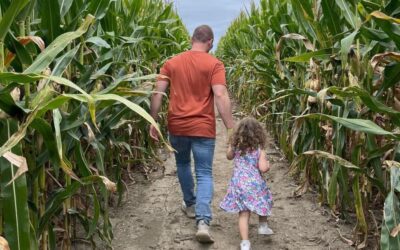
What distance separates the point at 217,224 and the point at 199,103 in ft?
3.28

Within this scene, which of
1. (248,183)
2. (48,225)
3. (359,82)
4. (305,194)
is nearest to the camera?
(48,225)

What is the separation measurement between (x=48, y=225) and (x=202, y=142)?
1.56 m

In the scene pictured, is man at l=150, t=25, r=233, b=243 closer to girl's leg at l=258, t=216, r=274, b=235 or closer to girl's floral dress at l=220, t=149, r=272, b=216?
girl's floral dress at l=220, t=149, r=272, b=216

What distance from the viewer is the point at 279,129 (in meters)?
6.38

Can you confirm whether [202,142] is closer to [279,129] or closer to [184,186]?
[184,186]

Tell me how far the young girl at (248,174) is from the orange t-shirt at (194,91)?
0.28 m

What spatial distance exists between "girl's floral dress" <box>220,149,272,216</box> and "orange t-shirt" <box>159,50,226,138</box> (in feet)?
1.16

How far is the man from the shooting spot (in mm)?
3731

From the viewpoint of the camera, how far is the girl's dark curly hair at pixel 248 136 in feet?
11.7

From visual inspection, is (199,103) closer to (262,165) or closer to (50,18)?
(262,165)

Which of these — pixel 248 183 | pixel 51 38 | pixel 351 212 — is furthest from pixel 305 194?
pixel 51 38

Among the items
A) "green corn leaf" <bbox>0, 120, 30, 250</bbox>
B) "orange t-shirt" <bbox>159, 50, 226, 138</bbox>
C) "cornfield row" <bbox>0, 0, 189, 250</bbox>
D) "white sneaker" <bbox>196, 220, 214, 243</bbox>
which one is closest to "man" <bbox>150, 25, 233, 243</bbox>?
"orange t-shirt" <bbox>159, 50, 226, 138</bbox>

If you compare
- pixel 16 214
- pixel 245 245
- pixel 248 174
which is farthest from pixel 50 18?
pixel 245 245

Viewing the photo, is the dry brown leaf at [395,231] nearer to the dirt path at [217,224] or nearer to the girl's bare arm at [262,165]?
the dirt path at [217,224]
